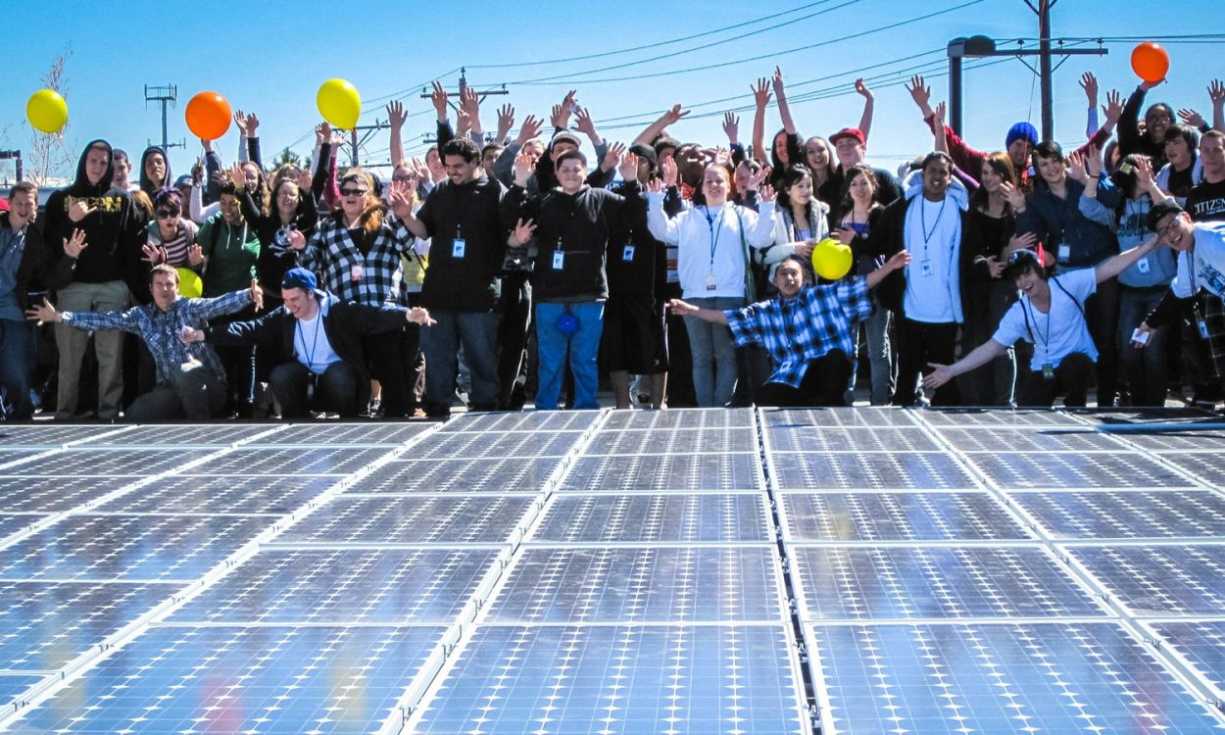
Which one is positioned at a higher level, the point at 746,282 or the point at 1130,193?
the point at 1130,193

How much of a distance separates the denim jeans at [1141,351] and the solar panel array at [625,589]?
3651 mm

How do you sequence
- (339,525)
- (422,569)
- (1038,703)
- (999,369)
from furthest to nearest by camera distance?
(999,369)
(339,525)
(422,569)
(1038,703)

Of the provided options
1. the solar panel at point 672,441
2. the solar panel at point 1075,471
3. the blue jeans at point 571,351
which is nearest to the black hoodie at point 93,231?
the blue jeans at point 571,351

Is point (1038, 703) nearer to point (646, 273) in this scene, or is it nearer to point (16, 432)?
point (16, 432)

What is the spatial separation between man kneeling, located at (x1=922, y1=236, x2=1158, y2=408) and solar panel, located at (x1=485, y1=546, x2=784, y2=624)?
18.6 feet

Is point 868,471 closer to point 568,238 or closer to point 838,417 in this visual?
point 838,417

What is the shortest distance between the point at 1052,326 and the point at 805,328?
1.78 m

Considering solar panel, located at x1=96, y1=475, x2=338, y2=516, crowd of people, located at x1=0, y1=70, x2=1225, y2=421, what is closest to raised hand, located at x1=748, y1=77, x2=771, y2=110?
crowd of people, located at x1=0, y1=70, x2=1225, y2=421

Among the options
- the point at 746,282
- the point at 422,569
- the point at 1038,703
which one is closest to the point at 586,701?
the point at 1038,703

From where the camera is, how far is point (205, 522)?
5.25 meters

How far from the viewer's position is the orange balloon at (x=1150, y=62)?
1176 cm

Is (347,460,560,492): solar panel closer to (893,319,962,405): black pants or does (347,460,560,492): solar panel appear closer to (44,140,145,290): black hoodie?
(893,319,962,405): black pants

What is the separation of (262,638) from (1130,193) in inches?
357

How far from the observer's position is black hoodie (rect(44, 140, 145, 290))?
1162 centimetres
